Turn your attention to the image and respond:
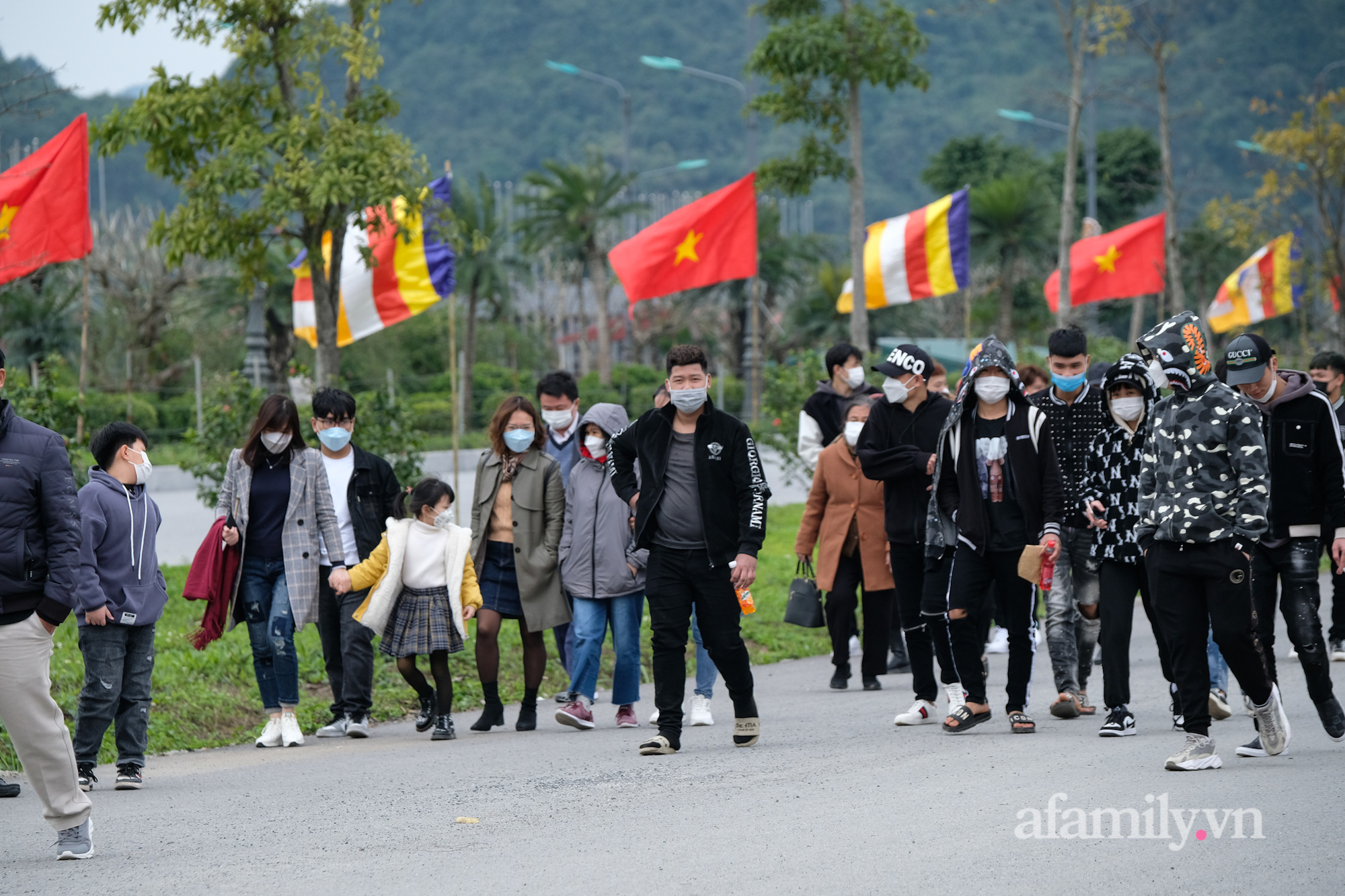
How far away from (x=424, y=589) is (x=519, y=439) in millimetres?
1035

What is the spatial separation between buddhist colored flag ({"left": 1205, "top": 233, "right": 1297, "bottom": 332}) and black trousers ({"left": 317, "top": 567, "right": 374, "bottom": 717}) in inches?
891

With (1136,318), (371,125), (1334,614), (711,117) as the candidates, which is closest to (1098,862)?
(1334,614)

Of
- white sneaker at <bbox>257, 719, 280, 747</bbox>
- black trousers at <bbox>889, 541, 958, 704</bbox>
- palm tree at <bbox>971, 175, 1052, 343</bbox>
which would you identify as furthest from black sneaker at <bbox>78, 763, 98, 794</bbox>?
palm tree at <bbox>971, 175, 1052, 343</bbox>

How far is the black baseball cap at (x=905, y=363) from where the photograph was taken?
9070 millimetres

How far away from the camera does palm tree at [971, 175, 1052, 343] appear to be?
156 ft

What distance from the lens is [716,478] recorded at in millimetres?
7941

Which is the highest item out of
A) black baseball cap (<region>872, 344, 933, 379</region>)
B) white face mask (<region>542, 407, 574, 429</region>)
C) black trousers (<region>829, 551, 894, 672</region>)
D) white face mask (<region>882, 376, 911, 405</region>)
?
black baseball cap (<region>872, 344, 933, 379</region>)

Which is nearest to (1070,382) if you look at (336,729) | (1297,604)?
(1297,604)

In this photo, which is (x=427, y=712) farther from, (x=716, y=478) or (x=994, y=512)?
(x=994, y=512)

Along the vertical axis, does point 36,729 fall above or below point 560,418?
below

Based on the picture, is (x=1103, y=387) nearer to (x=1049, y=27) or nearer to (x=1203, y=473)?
(x=1203, y=473)

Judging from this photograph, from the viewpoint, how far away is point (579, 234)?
1889 inches

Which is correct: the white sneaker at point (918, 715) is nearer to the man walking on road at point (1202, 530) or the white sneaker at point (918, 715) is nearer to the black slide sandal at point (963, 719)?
the black slide sandal at point (963, 719)

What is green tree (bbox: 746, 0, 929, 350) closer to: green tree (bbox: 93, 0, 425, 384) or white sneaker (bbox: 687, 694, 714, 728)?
green tree (bbox: 93, 0, 425, 384)
